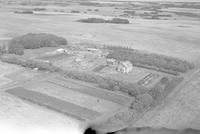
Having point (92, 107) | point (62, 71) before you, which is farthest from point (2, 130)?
point (62, 71)

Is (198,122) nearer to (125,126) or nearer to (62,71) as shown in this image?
(125,126)

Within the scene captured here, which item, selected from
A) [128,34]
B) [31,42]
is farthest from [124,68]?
[128,34]

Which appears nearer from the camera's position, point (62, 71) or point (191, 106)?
point (191, 106)

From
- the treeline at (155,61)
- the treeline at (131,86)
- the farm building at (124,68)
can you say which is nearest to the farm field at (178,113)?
the treeline at (131,86)

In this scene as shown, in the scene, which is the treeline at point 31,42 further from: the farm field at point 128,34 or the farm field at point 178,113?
the farm field at point 178,113

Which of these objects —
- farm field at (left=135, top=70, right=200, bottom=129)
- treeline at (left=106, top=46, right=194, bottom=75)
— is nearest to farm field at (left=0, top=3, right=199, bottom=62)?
treeline at (left=106, top=46, right=194, bottom=75)

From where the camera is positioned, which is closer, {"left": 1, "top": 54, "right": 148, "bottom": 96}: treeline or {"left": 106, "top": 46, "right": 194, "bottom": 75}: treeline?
{"left": 1, "top": 54, "right": 148, "bottom": 96}: treeline

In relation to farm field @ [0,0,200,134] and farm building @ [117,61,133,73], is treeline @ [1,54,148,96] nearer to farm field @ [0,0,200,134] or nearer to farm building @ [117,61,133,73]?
farm field @ [0,0,200,134]
